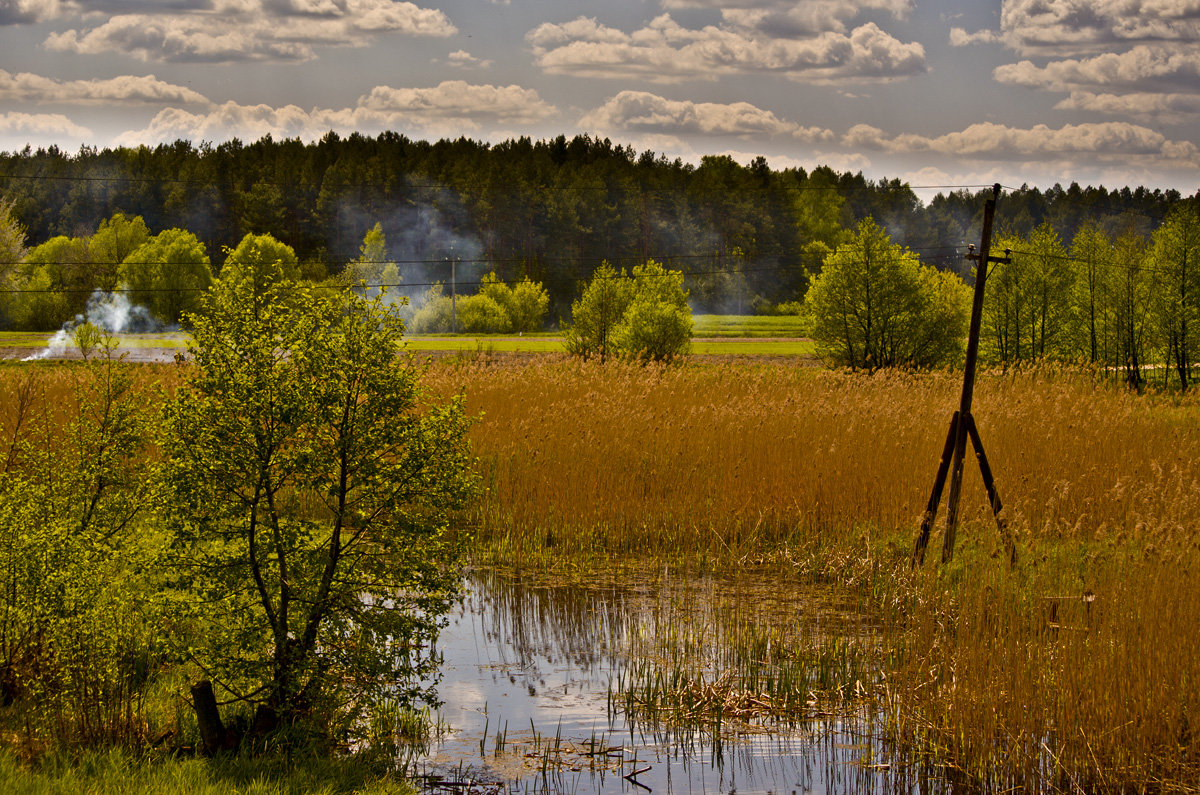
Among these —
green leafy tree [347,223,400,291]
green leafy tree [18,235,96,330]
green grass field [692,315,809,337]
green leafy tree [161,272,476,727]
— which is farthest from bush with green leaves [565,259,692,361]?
green leafy tree [18,235,96,330]

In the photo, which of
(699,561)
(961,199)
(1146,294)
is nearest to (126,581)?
(699,561)

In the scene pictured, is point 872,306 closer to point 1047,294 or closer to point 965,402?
point 1047,294

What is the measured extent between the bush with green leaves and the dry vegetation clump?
14.7 m

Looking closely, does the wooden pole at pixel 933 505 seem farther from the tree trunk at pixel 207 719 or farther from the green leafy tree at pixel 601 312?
the green leafy tree at pixel 601 312

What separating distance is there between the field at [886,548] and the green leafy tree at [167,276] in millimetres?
45471

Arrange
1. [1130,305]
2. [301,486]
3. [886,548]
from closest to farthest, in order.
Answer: [301,486], [886,548], [1130,305]

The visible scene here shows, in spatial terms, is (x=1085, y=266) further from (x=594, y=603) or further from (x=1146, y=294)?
(x=594, y=603)

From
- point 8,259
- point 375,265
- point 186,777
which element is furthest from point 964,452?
point 375,265

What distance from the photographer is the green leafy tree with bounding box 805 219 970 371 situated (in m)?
31.6

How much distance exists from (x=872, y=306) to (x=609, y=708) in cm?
2623

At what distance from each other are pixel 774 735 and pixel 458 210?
85.4 metres

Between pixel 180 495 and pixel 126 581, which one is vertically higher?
pixel 180 495

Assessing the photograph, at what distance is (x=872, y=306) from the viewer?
104 feet

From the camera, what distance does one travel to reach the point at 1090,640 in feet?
22.6
